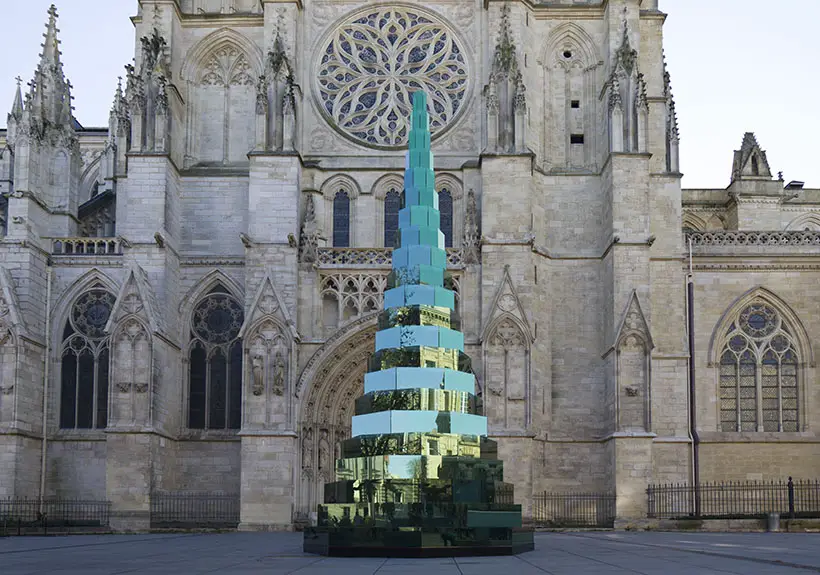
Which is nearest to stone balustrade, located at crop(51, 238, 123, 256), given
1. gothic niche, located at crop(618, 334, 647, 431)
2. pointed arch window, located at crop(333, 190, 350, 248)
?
pointed arch window, located at crop(333, 190, 350, 248)

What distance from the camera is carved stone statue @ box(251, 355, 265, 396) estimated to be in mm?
28703

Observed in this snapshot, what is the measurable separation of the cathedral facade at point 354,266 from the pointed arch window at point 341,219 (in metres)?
0.07

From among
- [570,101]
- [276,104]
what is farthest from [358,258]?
[570,101]

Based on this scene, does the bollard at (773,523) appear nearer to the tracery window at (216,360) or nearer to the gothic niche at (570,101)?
the gothic niche at (570,101)

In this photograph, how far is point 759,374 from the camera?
32.0 meters

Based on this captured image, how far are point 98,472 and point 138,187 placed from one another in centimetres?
739

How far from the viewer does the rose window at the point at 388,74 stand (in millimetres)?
32125

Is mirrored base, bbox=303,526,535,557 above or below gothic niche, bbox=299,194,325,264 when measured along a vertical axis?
below

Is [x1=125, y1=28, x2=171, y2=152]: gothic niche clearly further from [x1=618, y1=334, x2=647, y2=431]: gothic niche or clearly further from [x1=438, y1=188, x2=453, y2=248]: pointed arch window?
[x1=618, y1=334, x2=647, y2=431]: gothic niche

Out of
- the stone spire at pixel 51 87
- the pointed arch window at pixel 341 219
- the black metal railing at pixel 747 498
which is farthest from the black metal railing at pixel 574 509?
the stone spire at pixel 51 87

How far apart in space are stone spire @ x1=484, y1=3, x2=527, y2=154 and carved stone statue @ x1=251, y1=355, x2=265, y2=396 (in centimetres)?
802

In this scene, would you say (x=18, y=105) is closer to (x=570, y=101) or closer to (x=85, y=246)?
(x=85, y=246)

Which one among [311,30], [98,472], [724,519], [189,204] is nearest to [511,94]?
[311,30]

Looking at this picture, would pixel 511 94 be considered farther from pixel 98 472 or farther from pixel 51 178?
pixel 98 472
